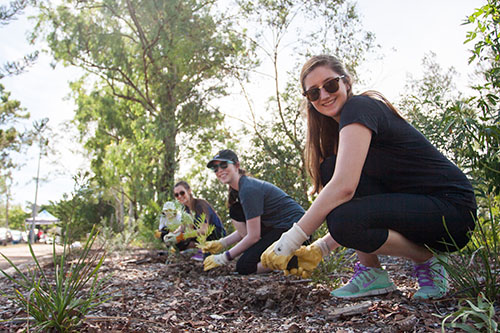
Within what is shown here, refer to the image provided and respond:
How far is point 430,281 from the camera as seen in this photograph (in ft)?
6.77

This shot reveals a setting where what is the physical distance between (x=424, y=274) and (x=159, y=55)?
29.2 ft

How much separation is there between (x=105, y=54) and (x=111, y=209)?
55.7ft

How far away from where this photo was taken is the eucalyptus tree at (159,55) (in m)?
9.16

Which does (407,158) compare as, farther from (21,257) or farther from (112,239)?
(21,257)

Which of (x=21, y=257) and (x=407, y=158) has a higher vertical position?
(x=407, y=158)

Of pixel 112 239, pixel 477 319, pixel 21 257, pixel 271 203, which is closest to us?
pixel 477 319

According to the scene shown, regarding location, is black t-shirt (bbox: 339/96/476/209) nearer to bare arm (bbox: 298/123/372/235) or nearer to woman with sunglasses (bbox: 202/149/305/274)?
bare arm (bbox: 298/123/372/235)

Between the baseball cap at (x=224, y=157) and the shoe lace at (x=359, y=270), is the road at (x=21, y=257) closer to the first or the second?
the baseball cap at (x=224, y=157)

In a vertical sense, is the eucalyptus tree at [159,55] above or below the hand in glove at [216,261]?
above

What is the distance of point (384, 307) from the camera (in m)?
1.93

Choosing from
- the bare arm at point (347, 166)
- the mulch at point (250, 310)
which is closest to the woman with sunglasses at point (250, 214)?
the mulch at point (250, 310)

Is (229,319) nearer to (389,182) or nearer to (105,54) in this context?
(389,182)

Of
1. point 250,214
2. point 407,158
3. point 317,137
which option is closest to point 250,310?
point 317,137

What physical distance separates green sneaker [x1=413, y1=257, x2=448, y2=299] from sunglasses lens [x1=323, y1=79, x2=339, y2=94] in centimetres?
102
